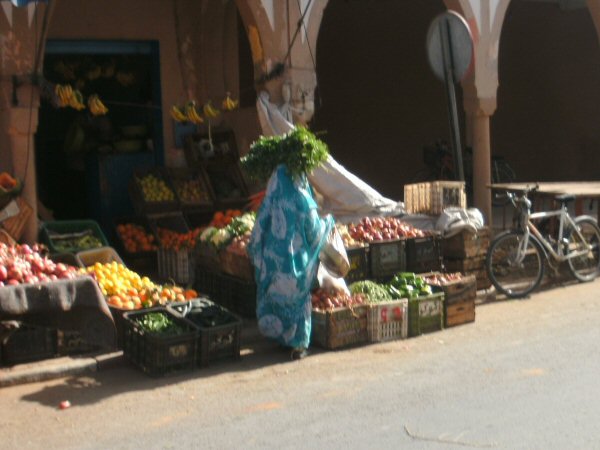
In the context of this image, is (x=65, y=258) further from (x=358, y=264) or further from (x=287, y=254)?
(x=358, y=264)

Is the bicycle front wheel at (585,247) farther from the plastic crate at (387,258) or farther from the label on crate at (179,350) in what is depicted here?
the label on crate at (179,350)

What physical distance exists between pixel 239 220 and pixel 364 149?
8174mm

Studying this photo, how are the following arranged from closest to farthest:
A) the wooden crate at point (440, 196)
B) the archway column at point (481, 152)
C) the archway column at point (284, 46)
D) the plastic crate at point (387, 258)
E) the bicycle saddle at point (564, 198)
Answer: the plastic crate at point (387, 258)
the wooden crate at point (440, 196)
the archway column at point (284, 46)
the bicycle saddle at point (564, 198)
the archway column at point (481, 152)

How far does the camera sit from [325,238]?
25.1ft

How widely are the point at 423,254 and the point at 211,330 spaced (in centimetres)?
300

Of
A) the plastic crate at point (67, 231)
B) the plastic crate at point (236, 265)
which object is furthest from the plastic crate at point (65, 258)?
the plastic crate at point (236, 265)

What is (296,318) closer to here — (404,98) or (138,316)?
(138,316)

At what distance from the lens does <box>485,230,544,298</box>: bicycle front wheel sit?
9734 millimetres

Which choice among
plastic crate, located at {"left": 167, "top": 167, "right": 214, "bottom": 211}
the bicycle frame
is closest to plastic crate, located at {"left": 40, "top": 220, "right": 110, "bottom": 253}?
plastic crate, located at {"left": 167, "top": 167, "right": 214, "bottom": 211}

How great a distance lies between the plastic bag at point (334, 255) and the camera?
305 inches

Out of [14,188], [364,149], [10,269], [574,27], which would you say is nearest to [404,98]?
[364,149]

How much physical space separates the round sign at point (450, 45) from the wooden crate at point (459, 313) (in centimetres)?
248

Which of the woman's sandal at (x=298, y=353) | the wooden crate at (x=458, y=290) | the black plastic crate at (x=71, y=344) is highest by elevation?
the wooden crate at (x=458, y=290)

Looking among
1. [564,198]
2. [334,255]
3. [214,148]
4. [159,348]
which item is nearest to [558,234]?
[564,198]
